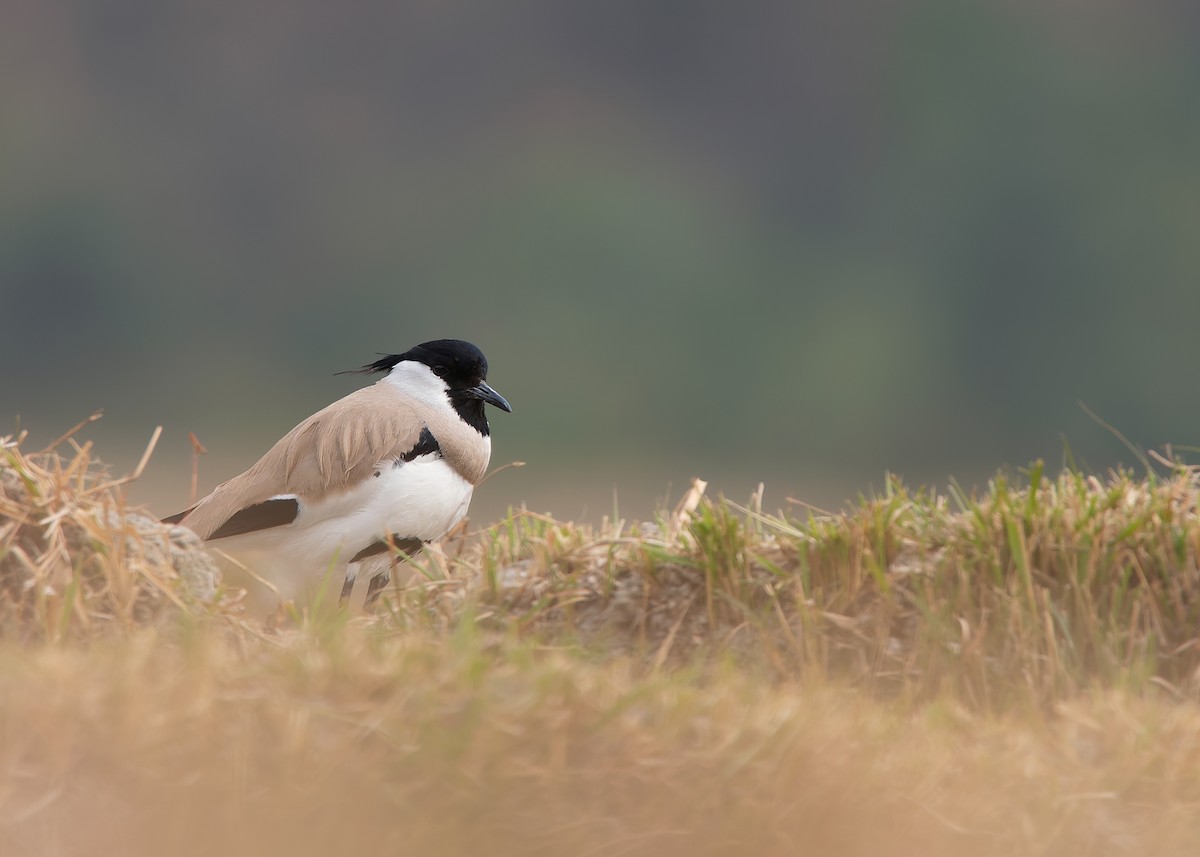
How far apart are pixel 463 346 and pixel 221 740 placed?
4599 millimetres

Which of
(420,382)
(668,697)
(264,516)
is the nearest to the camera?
(668,697)

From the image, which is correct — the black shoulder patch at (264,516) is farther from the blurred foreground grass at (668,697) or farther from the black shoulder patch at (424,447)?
the blurred foreground grass at (668,697)

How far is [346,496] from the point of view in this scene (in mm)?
6707

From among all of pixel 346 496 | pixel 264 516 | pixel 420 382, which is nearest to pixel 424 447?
pixel 346 496

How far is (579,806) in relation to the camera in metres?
3.02

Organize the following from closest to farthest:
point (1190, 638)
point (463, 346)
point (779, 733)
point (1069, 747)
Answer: point (779, 733), point (1069, 747), point (1190, 638), point (463, 346)

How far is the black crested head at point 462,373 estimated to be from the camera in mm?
7410

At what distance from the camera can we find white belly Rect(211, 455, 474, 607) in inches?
262

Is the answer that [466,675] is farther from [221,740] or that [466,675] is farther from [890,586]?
[890,586]

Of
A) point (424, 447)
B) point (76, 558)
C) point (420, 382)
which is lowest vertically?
point (76, 558)

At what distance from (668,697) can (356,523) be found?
3.59 meters

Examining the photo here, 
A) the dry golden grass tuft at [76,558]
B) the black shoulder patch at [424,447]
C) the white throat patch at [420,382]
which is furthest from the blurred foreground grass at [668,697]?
the white throat patch at [420,382]

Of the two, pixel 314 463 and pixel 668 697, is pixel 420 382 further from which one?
pixel 668 697

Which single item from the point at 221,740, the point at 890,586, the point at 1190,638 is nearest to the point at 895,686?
the point at 890,586
